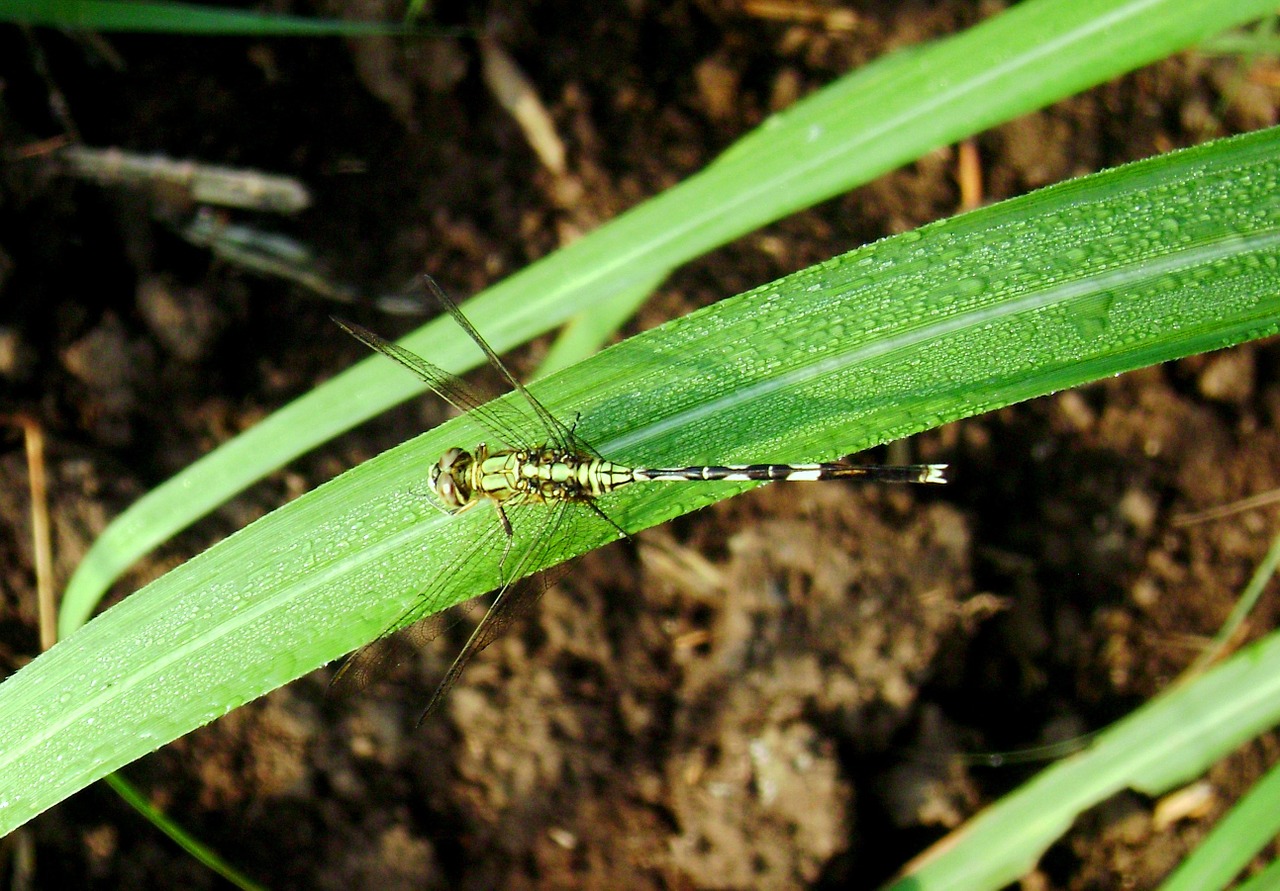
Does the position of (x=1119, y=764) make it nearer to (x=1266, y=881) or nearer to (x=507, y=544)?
(x=1266, y=881)

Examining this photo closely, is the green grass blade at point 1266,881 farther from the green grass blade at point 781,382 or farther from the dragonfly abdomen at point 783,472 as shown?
the green grass blade at point 781,382

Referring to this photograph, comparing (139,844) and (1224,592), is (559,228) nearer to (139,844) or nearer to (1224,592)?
(139,844)

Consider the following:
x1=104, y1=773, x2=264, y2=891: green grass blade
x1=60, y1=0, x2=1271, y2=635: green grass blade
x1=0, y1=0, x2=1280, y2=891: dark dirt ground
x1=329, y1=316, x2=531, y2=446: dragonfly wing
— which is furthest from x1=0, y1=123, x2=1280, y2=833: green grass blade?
x1=0, y1=0, x2=1280, y2=891: dark dirt ground

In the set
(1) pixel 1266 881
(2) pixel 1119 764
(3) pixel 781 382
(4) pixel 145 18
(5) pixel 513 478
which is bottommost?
(1) pixel 1266 881

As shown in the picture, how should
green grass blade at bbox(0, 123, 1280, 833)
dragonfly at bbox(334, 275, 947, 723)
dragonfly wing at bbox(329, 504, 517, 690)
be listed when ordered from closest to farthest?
green grass blade at bbox(0, 123, 1280, 833), dragonfly wing at bbox(329, 504, 517, 690), dragonfly at bbox(334, 275, 947, 723)

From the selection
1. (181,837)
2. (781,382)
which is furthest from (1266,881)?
(181,837)

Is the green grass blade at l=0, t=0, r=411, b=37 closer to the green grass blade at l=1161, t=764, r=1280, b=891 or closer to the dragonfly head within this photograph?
the dragonfly head
